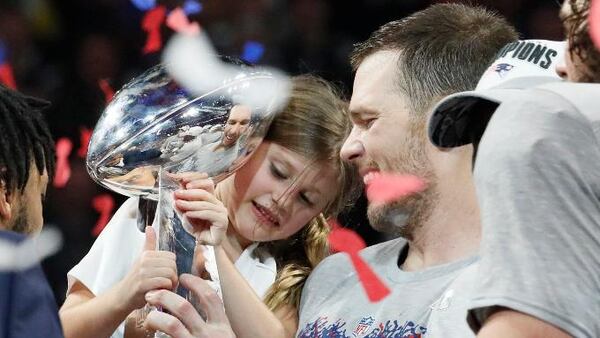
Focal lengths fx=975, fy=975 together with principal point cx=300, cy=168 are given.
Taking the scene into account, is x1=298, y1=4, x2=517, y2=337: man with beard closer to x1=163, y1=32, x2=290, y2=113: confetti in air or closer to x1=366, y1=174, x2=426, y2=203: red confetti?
x1=366, y1=174, x2=426, y2=203: red confetti

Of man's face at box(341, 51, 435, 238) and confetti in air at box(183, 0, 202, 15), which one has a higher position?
man's face at box(341, 51, 435, 238)

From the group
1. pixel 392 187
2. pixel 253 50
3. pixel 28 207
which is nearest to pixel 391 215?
pixel 392 187

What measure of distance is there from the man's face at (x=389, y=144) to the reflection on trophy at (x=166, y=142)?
216mm

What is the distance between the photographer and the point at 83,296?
6.18 ft

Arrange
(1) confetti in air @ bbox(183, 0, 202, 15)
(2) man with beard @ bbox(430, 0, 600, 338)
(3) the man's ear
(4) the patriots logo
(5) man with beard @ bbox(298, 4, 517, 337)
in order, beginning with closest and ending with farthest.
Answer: (2) man with beard @ bbox(430, 0, 600, 338) < (3) the man's ear < (4) the patriots logo < (5) man with beard @ bbox(298, 4, 517, 337) < (1) confetti in air @ bbox(183, 0, 202, 15)

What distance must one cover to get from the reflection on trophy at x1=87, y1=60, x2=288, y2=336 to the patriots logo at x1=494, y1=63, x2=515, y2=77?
1.46 ft

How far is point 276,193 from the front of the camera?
6.46ft

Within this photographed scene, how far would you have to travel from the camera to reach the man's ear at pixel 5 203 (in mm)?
1417

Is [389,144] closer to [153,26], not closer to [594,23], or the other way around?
[594,23]

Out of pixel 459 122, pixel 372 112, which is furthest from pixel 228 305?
pixel 459 122

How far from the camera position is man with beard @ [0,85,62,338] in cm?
117

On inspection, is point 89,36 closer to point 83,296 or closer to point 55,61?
point 55,61

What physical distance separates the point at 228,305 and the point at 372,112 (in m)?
0.44

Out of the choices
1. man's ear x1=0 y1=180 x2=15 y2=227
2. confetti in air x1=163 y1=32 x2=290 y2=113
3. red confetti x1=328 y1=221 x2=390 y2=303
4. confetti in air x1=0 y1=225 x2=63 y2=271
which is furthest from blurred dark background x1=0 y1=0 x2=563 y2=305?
confetti in air x1=0 y1=225 x2=63 y2=271
